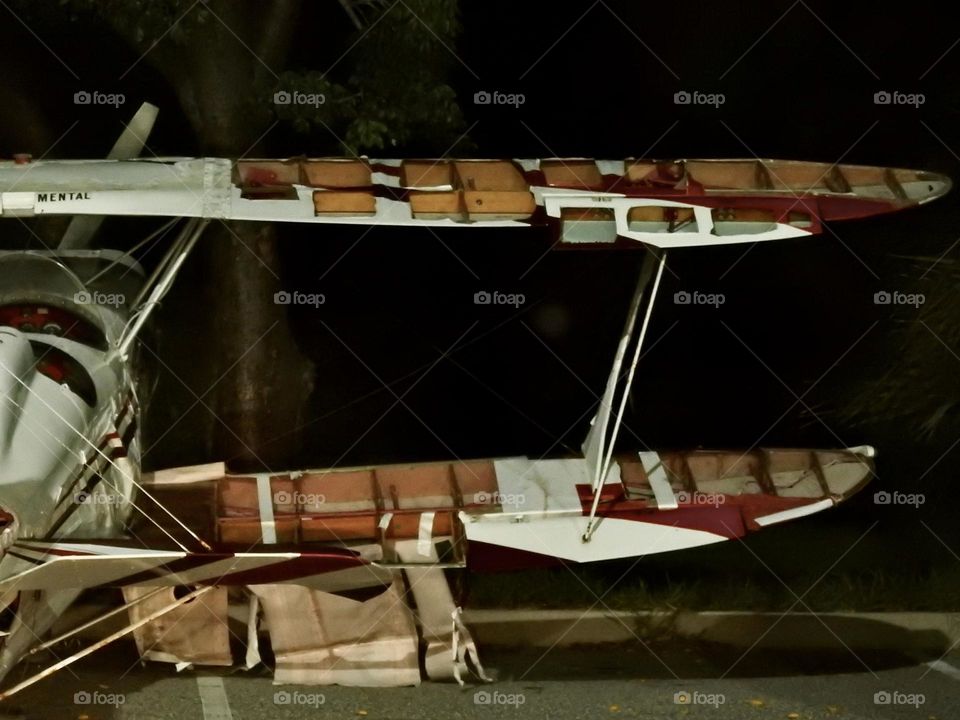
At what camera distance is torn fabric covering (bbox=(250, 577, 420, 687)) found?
204 inches

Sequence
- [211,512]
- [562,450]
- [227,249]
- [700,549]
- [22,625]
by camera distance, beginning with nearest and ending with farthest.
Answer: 1. [22,625]
2. [211,512]
3. [227,249]
4. [700,549]
5. [562,450]

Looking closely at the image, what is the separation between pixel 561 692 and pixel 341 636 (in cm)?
101

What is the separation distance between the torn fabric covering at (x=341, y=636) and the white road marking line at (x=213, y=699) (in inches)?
11.1

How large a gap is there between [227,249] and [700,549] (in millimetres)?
3180

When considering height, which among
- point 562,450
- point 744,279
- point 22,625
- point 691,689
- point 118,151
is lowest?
point 691,689

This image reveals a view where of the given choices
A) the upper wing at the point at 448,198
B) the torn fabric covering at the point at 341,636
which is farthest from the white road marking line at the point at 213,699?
the upper wing at the point at 448,198

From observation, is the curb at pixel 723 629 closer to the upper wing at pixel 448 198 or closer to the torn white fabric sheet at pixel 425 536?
the torn white fabric sheet at pixel 425 536

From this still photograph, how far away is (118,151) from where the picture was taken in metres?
6.12

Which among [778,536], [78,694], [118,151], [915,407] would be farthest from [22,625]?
[915,407]

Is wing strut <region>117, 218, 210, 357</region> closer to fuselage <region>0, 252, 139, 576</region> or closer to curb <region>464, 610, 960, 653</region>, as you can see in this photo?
fuselage <region>0, 252, 139, 576</region>

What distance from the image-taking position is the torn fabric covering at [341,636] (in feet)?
17.0

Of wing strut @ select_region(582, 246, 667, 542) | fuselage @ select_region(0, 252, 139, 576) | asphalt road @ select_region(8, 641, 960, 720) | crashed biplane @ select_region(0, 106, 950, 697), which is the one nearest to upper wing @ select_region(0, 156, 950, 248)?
crashed biplane @ select_region(0, 106, 950, 697)

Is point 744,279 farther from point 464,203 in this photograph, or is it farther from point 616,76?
point 464,203

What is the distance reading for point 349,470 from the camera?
5.99 meters
